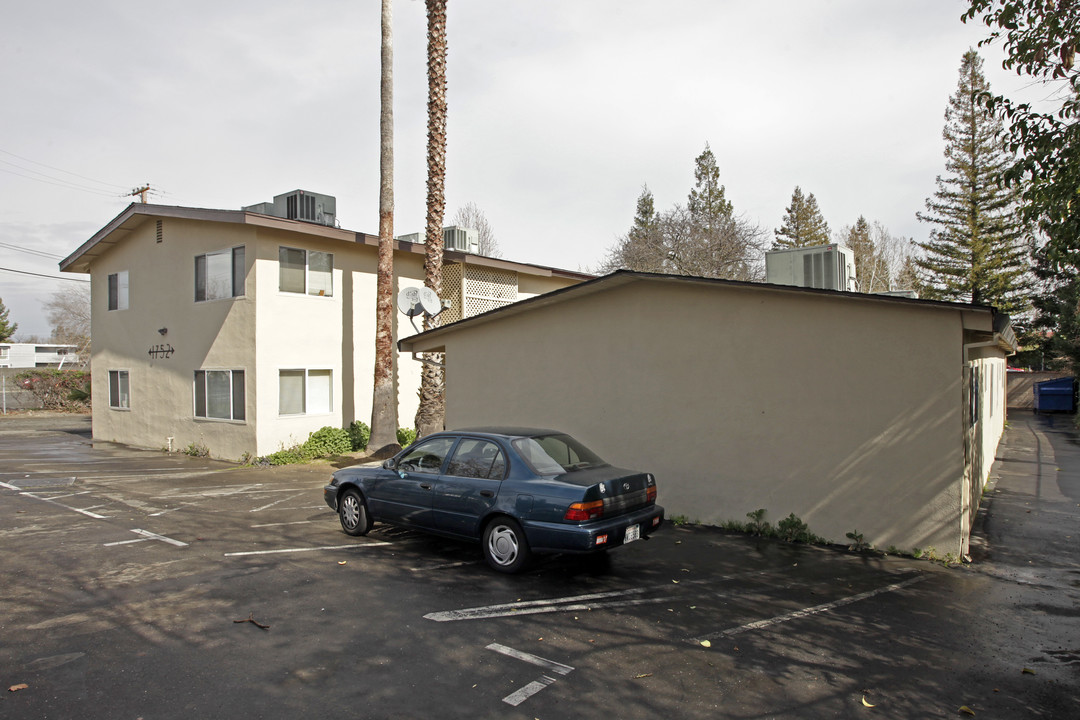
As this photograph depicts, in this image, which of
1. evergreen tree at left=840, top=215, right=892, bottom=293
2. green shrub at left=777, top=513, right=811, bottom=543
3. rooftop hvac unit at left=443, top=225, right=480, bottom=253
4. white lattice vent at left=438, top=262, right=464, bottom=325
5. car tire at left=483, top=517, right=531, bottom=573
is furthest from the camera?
evergreen tree at left=840, top=215, right=892, bottom=293

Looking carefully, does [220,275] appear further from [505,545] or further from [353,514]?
[505,545]

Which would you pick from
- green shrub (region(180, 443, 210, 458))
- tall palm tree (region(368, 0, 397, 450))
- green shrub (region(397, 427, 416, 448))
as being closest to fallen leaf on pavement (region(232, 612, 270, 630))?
tall palm tree (region(368, 0, 397, 450))

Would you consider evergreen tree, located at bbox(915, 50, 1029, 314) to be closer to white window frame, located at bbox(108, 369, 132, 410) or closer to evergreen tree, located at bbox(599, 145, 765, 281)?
evergreen tree, located at bbox(599, 145, 765, 281)

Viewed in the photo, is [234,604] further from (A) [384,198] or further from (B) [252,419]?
(A) [384,198]

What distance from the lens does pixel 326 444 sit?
50.7 feet

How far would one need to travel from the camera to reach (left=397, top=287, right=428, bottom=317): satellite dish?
14695mm

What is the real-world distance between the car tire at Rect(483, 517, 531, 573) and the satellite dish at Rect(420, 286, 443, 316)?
8675mm

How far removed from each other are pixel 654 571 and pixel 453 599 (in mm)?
2166

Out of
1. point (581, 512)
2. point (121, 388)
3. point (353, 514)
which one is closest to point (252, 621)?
point (353, 514)

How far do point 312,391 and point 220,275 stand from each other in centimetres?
357

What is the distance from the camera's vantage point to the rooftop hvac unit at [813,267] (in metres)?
11.0

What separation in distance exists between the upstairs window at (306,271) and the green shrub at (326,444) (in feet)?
11.1

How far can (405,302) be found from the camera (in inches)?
583

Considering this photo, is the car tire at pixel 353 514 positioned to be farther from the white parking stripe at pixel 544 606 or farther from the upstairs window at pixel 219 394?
the upstairs window at pixel 219 394
